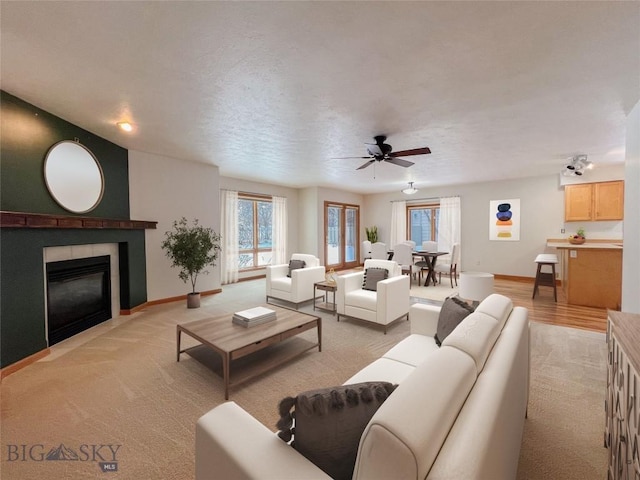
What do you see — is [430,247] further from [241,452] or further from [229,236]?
[241,452]

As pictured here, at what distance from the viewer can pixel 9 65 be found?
2.12 metres

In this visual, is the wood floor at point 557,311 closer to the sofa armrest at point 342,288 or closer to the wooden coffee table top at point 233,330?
the sofa armrest at point 342,288

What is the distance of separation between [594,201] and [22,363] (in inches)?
365

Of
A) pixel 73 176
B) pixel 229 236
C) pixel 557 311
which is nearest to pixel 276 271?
pixel 229 236

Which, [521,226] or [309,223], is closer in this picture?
[521,226]

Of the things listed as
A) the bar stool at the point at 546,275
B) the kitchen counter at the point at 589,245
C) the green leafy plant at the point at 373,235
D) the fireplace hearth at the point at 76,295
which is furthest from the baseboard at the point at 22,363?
the green leafy plant at the point at 373,235

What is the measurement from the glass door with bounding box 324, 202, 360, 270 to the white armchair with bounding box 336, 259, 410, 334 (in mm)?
4181

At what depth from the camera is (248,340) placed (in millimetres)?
2350

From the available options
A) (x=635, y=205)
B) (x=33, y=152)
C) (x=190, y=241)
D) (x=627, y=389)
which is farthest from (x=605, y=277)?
(x=33, y=152)

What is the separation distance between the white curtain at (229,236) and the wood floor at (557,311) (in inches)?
228

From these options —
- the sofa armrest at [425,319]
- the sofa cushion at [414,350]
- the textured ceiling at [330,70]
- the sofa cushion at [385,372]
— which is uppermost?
the textured ceiling at [330,70]

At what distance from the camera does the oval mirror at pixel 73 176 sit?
10.2 feet

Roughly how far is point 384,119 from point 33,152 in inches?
147

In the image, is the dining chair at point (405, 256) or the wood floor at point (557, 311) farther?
the dining chair at point (405, 256)
